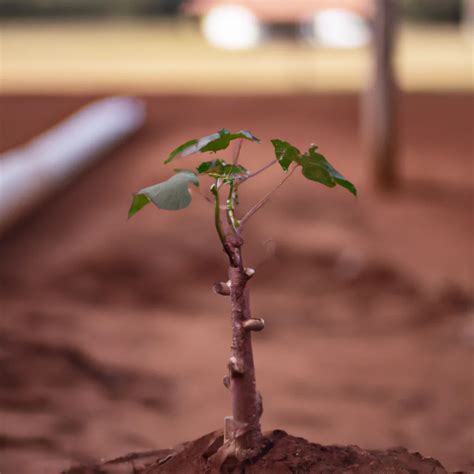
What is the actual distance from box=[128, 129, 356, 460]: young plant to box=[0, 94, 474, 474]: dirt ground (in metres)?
0.14

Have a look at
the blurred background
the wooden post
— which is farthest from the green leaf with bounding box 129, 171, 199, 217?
the wooden post

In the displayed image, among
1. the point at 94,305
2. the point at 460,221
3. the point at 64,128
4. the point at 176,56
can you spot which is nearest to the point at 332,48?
the point at 176,56

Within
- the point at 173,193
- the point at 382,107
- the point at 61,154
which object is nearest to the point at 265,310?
the point at 382,107

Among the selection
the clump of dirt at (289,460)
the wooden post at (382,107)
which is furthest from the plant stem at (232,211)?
the wooden post at (382,107)

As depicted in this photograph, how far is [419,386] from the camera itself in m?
3.24

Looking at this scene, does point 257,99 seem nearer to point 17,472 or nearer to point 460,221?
point 460,221

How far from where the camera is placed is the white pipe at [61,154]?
5199mm

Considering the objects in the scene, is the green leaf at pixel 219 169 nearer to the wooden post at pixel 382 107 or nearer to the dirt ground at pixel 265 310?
the dirt ground at pixel 265 310

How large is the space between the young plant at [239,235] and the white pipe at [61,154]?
12.3ft

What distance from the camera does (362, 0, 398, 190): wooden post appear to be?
210 inches

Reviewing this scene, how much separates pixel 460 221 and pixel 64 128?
131 inches

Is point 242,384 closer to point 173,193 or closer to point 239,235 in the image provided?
point 239,235

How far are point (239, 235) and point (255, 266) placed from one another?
11 centimetres

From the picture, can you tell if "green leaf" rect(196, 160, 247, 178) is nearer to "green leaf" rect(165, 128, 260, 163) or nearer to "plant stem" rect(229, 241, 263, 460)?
"green leaf" rect(165, 128, 260, 163)
